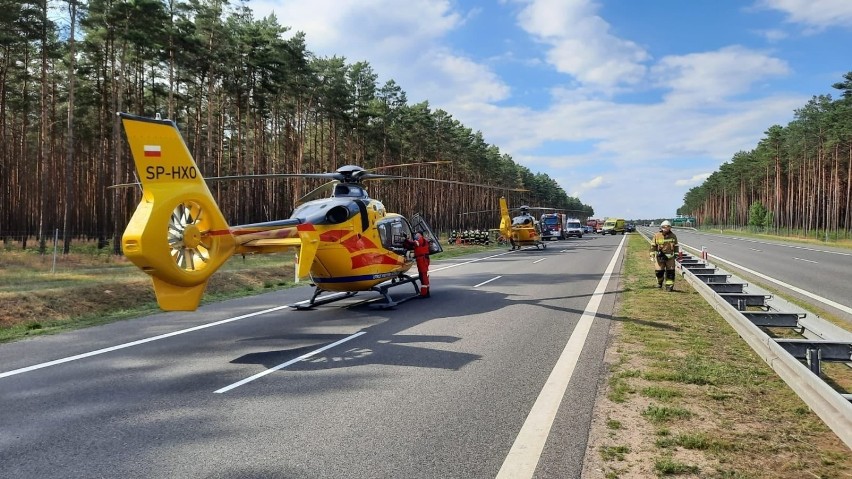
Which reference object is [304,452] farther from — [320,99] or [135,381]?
[320,99]

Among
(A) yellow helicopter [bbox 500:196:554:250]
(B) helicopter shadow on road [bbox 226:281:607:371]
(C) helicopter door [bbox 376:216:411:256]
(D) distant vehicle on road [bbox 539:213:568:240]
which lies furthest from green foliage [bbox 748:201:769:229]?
(C) helicopter door [bbox 376:216:411:256]

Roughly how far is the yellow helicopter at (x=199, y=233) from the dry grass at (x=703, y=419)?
5654mm

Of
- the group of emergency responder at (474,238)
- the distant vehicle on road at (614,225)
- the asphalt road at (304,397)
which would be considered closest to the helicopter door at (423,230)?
the asphalt road at (304,397)

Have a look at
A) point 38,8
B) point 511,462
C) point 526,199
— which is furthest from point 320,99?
point 526,199

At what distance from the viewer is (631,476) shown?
3.46m

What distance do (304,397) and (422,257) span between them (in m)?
8.13

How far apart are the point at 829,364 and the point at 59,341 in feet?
37.3

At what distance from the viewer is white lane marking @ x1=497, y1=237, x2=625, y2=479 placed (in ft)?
11.8

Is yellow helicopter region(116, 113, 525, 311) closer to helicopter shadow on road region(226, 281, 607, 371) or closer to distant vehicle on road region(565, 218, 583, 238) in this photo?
helicopter shadow on road region(226, 281, 607, 371)

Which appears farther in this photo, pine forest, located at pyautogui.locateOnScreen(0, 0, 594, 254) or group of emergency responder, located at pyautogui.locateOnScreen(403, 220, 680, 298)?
pine forest, located at pyautogui.locateOnScreen(0, 0, 594, 254)

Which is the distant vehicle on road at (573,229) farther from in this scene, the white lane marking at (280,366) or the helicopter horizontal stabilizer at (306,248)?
the white lane marking at (280,366)

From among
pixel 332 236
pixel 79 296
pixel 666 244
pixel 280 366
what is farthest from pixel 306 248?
pixel 666 244

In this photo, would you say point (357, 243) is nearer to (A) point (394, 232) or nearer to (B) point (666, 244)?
(A) point (394, 232)

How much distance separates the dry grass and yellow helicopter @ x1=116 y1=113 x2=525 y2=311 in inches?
223
